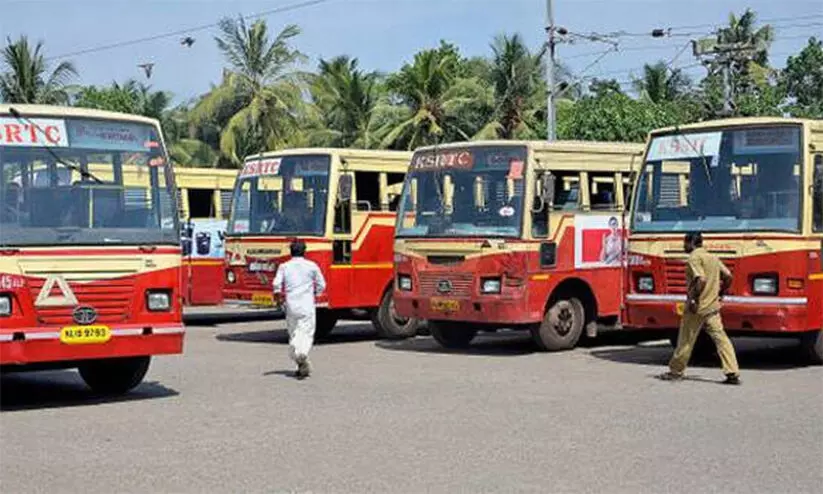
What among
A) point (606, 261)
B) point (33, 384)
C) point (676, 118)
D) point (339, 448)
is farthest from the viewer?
point (676, 118)

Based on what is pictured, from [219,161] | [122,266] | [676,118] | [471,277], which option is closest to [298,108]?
[219,161]

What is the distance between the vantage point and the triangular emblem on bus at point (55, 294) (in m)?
11.1

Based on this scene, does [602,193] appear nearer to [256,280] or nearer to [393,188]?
[393,188]

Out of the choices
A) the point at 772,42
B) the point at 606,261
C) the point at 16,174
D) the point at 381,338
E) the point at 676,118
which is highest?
the point at 772,42

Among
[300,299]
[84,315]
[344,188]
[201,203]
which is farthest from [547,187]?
[201,203]

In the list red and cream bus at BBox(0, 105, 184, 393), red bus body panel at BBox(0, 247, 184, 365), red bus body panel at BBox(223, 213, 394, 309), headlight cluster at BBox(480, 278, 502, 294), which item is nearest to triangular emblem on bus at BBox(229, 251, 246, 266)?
red bus body panel at BBox(223, 213, 394, 309)

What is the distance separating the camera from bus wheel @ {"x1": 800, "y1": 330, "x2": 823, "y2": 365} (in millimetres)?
14453

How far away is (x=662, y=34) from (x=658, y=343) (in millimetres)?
19276

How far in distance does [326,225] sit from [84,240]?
7019 millimetres

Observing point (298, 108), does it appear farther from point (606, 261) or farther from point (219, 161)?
point (606, 261)

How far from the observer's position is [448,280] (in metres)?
16.4

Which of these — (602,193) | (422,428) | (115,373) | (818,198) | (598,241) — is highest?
(602,193)

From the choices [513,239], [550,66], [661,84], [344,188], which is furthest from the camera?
[661,84]

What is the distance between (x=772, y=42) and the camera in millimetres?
51906
